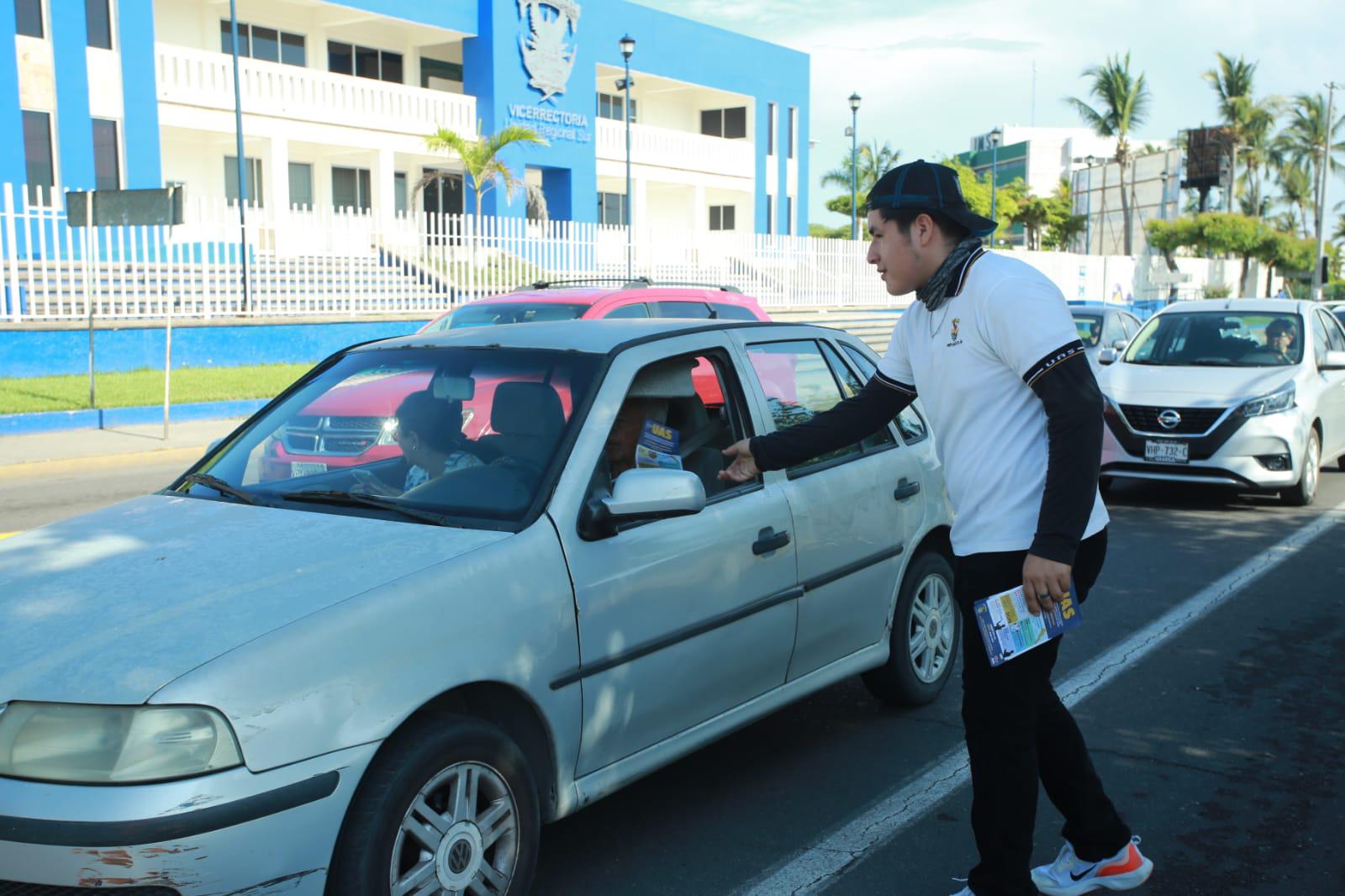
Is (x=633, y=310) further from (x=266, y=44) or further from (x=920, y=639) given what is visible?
(x=266, y=44)

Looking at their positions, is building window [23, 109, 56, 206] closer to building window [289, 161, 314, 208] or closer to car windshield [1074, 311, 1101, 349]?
building window [289, 161, 314, 208]

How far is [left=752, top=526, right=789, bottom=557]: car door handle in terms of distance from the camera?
4035 mm

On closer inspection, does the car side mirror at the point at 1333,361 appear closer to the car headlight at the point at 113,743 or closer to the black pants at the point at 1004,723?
the black pants at the point at 1004,723

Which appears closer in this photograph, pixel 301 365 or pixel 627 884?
pixel 627 884

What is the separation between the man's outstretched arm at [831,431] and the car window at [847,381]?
1165mm

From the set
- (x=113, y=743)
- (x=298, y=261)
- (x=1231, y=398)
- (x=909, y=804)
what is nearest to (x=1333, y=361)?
(x=1231, y=398)

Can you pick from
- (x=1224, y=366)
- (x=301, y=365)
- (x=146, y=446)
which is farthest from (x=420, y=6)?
(x=1224, y=366)

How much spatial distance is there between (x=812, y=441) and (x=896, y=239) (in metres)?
0.78

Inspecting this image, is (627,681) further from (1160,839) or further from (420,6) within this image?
(420,6)

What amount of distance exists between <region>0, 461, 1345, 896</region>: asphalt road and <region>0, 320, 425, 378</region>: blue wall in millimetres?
11532

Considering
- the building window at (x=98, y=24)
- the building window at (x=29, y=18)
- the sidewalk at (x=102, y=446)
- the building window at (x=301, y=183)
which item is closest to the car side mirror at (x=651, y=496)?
the sidewalk at (x=102, y=446)

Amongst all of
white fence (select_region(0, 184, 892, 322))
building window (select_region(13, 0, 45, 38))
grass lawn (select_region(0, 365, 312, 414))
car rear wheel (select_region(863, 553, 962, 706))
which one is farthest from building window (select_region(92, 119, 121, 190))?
car rear wheel (select_region(863, 553, 962, 706))

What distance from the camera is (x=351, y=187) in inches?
1303

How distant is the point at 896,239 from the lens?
10.6 feet
